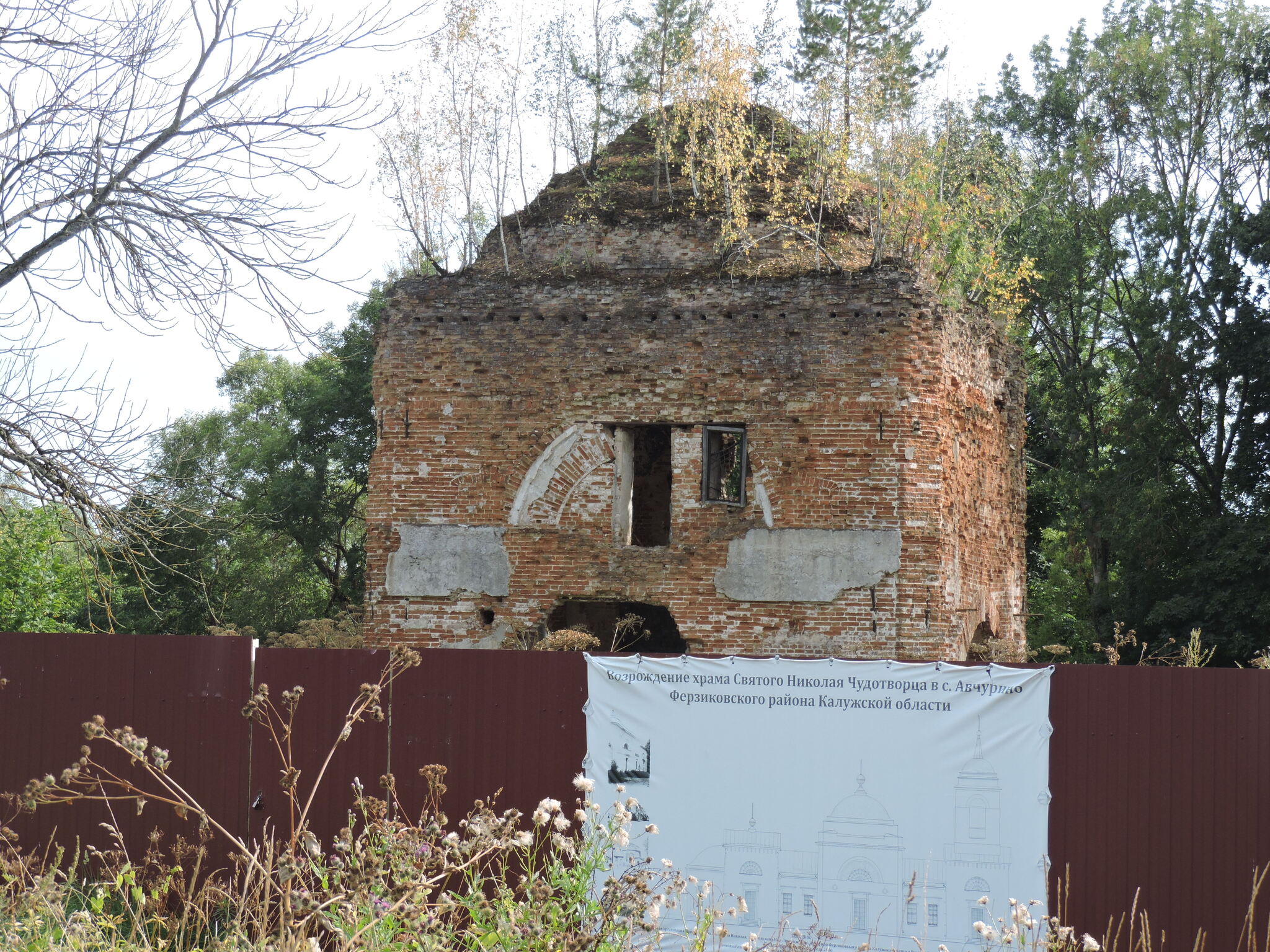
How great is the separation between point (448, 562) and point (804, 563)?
12.4ft

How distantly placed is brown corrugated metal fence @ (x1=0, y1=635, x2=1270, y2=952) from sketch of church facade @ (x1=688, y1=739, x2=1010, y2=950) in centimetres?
42

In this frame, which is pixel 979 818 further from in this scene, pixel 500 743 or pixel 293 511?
pixel 293 511

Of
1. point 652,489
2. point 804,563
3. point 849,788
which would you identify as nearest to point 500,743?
point 849,788

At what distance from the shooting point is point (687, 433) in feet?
42.5

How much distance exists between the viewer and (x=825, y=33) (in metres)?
30.0

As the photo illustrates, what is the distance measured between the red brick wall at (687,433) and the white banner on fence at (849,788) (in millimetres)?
4972

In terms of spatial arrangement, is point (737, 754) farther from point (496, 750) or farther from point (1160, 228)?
point (1160, 228)

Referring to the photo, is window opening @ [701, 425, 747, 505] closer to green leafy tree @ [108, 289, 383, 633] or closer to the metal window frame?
the metal window frame

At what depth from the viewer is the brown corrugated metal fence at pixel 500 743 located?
22.6ft

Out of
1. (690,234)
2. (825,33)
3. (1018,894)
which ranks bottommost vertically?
(1018,894)

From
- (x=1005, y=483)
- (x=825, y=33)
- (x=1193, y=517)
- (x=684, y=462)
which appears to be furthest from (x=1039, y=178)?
(x=684, y=462)

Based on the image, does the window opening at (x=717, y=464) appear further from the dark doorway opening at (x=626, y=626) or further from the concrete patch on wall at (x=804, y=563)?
the dark doorway opening at (x=626, y=626)

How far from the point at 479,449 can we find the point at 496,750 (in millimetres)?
5793

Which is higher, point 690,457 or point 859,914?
point 690,457
